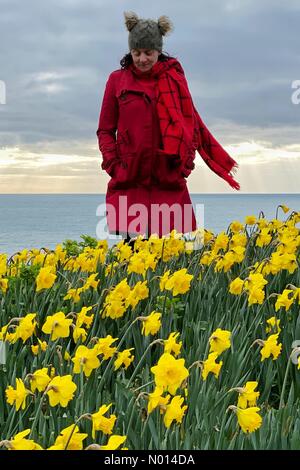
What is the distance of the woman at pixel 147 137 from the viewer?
5852mm

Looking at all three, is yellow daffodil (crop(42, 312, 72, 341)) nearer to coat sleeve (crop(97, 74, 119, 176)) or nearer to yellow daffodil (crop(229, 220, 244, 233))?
yellow daffodil (crop(229, 220, 244, 233))

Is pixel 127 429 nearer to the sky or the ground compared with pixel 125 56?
nearer to the ground

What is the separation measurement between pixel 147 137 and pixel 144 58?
641 mm

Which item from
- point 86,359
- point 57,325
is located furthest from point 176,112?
point 86,359

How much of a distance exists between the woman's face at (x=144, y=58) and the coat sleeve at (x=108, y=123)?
1.15ft

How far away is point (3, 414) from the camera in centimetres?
252

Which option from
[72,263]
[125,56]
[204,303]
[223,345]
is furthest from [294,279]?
[125,56]

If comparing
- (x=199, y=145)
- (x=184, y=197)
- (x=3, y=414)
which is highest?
(x=199, y=145)

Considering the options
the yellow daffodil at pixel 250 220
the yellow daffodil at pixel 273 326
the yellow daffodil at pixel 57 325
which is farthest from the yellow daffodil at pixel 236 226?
the yellow daffodil at pixel 57 325

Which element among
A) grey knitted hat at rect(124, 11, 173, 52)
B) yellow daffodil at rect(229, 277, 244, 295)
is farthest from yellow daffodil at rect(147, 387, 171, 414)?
grey knitted hat at rect(124, 11, 173, 52)

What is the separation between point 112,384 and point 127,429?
0.73m

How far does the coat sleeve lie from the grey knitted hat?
1.49 ft

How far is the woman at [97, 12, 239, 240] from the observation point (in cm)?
585

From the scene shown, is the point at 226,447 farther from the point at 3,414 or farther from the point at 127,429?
the point at 3,414
